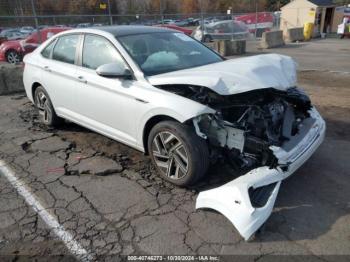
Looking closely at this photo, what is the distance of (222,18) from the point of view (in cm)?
2167

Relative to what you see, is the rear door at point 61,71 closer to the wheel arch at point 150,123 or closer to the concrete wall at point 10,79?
the wheel arch at point 150,123

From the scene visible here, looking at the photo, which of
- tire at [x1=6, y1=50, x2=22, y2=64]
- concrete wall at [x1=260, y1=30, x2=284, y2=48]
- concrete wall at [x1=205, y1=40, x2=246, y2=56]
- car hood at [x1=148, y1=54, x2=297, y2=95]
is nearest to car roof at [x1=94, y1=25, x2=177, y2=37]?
car hood at [x1=148, y1=54, x2=297, y2=95]

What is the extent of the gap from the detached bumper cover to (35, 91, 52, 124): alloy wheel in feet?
11.5

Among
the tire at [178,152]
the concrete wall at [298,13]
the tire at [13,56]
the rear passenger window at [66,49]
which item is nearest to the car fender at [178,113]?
the tire at [178,152]

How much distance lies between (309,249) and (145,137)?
215 centimetres

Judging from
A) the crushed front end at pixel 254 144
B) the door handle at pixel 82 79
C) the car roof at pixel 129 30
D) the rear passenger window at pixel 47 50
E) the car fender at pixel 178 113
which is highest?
the car roof at pixel 129 30

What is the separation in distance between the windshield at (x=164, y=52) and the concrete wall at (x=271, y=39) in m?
16.0

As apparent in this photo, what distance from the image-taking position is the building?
88.5 feet

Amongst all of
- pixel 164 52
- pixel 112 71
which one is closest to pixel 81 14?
pixel 164 52

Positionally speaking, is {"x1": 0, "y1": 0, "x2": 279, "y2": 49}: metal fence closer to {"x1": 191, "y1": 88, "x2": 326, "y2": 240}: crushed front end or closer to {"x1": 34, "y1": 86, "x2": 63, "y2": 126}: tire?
{"x1": 34, "y1": 86, "x2": 63, "y2": 126}: tire

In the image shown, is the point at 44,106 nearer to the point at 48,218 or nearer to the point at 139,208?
the point at 48,218

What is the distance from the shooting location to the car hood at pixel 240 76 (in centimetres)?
333

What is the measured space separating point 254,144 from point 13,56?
1463 centimetres

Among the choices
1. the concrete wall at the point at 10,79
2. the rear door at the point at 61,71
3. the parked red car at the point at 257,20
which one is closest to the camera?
the rear door at the point at 61,71
